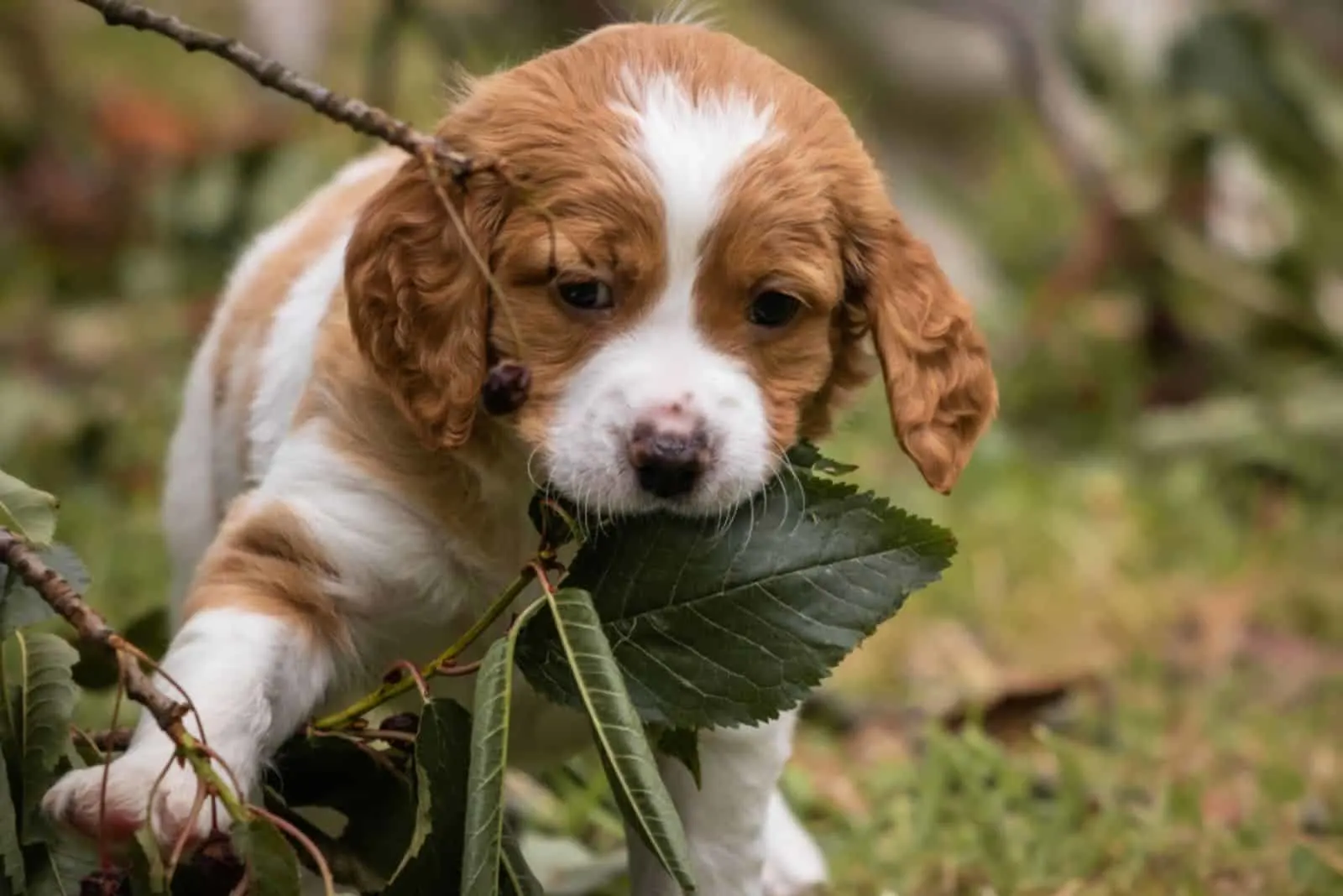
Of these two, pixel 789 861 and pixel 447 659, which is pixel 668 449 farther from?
pixel 789 861

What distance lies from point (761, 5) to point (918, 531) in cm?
706

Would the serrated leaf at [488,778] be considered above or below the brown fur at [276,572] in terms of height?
above

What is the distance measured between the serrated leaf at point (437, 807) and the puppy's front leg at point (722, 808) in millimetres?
644

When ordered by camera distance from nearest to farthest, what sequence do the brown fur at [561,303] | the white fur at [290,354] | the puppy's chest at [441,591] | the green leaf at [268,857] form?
the green leaf at [268,857], the brown fur at [561,303], the puppy's chest at [441,591], the white fur at [290,354]

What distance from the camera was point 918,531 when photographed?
2.51 meters

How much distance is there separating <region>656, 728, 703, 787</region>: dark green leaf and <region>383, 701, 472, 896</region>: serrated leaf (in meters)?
0.36

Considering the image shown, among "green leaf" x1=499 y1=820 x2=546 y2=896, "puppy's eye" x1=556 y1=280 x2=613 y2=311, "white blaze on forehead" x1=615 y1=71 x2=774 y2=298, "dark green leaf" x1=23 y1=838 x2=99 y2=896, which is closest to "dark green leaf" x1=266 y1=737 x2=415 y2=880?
"green leaf" x1=499 y1=820 x2=546 y2=896

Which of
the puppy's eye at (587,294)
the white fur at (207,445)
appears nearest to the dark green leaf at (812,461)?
the puppy's eye at (587,294)

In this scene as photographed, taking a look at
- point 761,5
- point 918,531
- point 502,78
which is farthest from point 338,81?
point 918,531

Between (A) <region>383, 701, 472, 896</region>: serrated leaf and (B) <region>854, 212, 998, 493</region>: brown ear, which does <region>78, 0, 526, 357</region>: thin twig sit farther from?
(B) <region>854, 212, 998, 493</region>: brown ear

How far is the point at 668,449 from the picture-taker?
2.56 metres

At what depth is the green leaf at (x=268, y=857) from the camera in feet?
7.39

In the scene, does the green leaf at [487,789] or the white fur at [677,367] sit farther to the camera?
the white fur at [677,367]

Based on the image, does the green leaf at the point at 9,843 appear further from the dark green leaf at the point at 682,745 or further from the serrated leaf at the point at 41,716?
the dark green leaf at the point at 682,745
